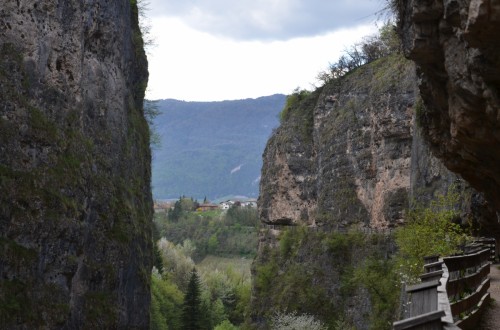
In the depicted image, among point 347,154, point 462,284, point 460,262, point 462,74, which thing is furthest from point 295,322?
point 462,74

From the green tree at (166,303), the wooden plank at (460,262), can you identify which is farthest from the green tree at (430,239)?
the green tree at (166,303)

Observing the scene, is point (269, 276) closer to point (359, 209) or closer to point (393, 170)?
point (359, 209)

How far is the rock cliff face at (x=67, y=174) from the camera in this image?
30.9 meters

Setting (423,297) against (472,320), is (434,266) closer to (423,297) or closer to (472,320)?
(472,320)

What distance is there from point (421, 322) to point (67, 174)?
30.8m

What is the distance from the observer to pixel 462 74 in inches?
514

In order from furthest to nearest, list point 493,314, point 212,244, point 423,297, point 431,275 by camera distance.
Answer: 1. point 212,244
2. point 493,314
3. point 431,275
4. point 423,297

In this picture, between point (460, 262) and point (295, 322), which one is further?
point (295, 322)

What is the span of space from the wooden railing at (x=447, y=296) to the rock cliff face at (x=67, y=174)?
70.7 ft

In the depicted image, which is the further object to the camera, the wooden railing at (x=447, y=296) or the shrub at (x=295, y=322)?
the shrub at (x=295, y=322)

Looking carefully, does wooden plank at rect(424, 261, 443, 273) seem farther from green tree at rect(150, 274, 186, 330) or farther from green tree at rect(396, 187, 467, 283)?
green tree at rect(150, 274, 186, 330)

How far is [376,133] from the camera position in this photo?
5500cm

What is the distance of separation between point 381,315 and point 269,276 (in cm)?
2310

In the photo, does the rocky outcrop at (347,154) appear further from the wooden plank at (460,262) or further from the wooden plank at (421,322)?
the wooden plank at (421,322)
